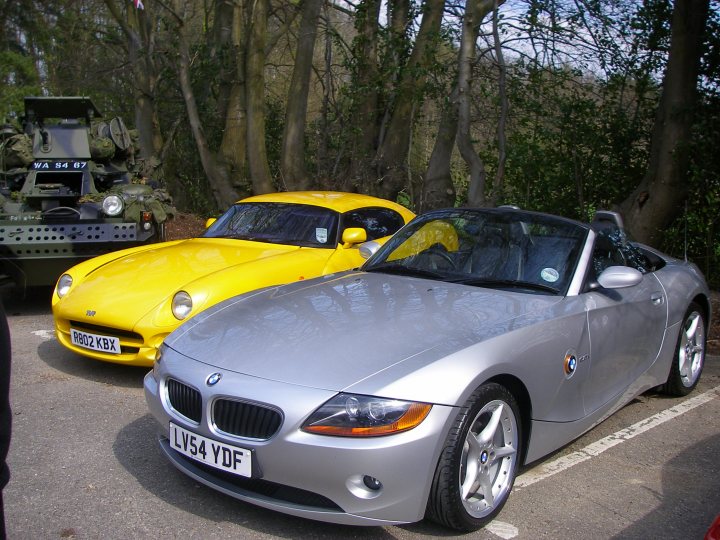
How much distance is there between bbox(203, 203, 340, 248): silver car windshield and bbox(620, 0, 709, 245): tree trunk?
4.62 meters

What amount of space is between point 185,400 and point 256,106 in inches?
409

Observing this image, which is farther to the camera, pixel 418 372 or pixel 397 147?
pixel 397 147

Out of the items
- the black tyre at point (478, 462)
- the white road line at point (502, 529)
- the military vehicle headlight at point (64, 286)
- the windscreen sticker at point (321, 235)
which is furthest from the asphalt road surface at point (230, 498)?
the windscreen sticker at point (321, 235)

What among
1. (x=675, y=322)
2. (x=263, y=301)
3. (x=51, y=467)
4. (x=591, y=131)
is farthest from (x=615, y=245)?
(x=591, y=131)

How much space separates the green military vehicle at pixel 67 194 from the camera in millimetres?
7137

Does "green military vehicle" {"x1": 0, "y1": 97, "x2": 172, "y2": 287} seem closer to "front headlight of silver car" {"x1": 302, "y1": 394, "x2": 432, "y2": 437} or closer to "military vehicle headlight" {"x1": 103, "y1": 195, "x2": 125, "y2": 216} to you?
"military vehicle headlight" {"x1": 103, "y1": 195, "x2": 125, "y2": 216}

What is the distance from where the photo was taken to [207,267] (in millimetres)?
5652

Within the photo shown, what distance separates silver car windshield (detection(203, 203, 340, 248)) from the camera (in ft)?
21.0

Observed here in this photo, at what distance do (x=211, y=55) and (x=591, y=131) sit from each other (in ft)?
29.1

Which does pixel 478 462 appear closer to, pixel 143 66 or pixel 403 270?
pixel 403 270

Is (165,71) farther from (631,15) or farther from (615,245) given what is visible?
(615,245)

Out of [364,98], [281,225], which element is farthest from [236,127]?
[281,225]

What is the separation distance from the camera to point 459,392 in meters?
2.97

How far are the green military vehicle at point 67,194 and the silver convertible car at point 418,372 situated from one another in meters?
3.72
